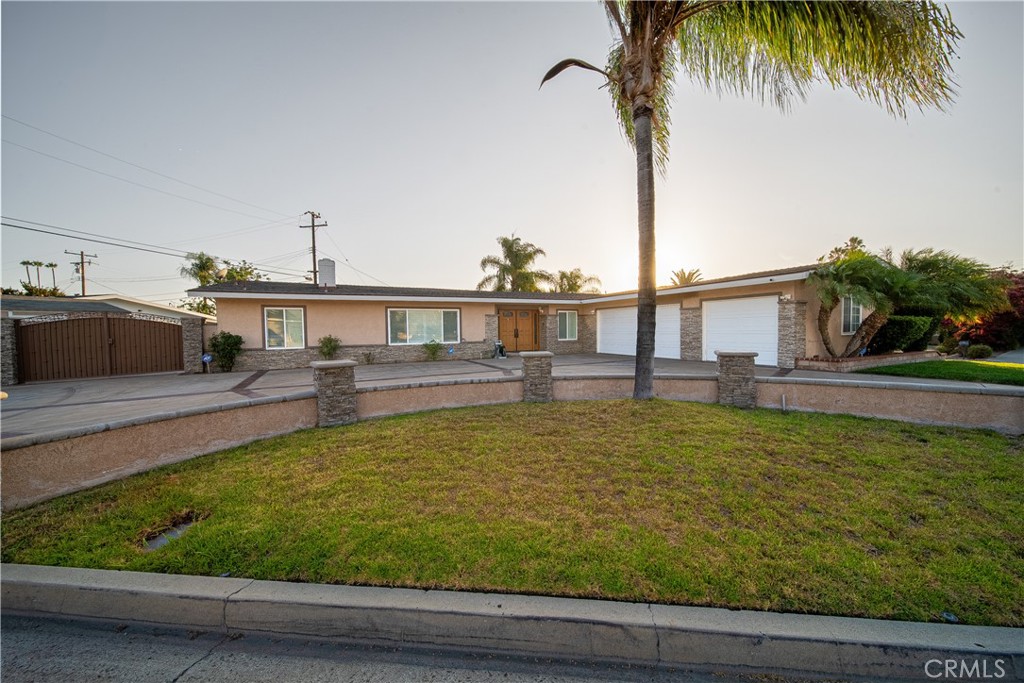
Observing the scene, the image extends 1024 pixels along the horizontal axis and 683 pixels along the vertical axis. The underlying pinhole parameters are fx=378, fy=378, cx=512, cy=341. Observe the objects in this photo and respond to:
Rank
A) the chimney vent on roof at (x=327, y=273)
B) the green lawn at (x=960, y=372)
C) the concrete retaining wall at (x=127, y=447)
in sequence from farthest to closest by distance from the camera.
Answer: the chimney vent on roof at (x=327, y=273)
the green lawn at (x=960, y=372)
the concrete retaining wall at (x=127, y=447)

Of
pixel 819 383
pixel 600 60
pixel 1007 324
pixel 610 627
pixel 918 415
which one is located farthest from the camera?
pixel 1007 324

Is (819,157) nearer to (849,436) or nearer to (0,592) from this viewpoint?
(849,436)

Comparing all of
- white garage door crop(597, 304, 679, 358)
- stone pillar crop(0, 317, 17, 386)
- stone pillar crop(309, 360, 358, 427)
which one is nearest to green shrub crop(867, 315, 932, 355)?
white garage door crop(597, 304, 679, 358)

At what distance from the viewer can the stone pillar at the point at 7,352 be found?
10.2m

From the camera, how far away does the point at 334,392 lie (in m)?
5.97

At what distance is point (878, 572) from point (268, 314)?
1597 centimetres

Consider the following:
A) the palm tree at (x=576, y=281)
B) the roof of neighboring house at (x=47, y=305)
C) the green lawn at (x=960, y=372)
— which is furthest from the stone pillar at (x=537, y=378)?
the roof of neighboring house at (x=47, y=305)

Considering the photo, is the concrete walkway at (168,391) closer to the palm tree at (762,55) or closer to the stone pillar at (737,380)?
the stone pillar at (737,380)

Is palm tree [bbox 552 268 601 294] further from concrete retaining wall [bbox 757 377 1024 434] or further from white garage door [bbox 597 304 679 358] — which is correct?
concrete retaining wall [bbox 757 377 1024 434]

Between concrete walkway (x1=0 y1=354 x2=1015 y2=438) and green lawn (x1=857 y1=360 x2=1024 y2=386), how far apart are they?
0.73m

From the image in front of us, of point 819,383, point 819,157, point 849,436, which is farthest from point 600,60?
point 849,436

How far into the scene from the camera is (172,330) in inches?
506

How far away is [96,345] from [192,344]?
7.74 feet

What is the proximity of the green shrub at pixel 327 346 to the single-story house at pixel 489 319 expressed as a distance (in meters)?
0.20
